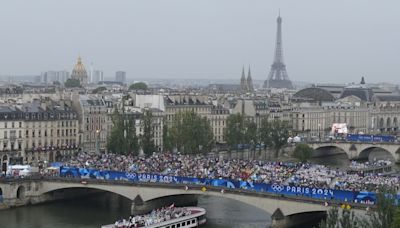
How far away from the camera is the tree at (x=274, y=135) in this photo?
99812 mm

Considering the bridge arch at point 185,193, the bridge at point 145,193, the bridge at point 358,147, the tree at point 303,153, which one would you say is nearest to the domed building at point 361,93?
the bridge at point 358,147

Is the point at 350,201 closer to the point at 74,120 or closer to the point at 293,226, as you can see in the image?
the point at 293,226


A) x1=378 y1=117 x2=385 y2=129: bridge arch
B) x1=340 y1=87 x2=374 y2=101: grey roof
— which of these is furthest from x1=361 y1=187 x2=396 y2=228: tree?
x1=340 y1=87 x2=374 y2=101: grey roof

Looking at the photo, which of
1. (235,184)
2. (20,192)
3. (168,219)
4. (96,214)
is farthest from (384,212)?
(20,192)

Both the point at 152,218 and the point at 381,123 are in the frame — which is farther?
the point at 381,123

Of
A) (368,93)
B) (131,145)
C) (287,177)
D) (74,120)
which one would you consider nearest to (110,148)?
(131,145)

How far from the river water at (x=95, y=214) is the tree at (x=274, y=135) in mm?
30045

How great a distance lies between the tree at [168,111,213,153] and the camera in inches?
3489

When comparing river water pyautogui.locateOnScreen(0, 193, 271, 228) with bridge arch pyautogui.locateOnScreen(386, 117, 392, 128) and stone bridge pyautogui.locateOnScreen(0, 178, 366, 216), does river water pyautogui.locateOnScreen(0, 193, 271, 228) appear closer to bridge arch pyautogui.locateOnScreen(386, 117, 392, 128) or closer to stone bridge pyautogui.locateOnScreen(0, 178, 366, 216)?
stone bridge pyautogui.locateOnScreen(0, 178, 366, 216)

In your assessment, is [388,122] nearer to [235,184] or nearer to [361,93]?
[361,93]

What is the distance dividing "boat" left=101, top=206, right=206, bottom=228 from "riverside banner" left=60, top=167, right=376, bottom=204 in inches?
97.9

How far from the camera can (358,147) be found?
361 ft

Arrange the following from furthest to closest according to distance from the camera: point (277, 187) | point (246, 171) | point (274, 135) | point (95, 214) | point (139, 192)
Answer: point (274, 135) < point (246, 171) < point (95, 214) < point (139, 192) < point (277, 187)

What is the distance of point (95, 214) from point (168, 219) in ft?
28.7
